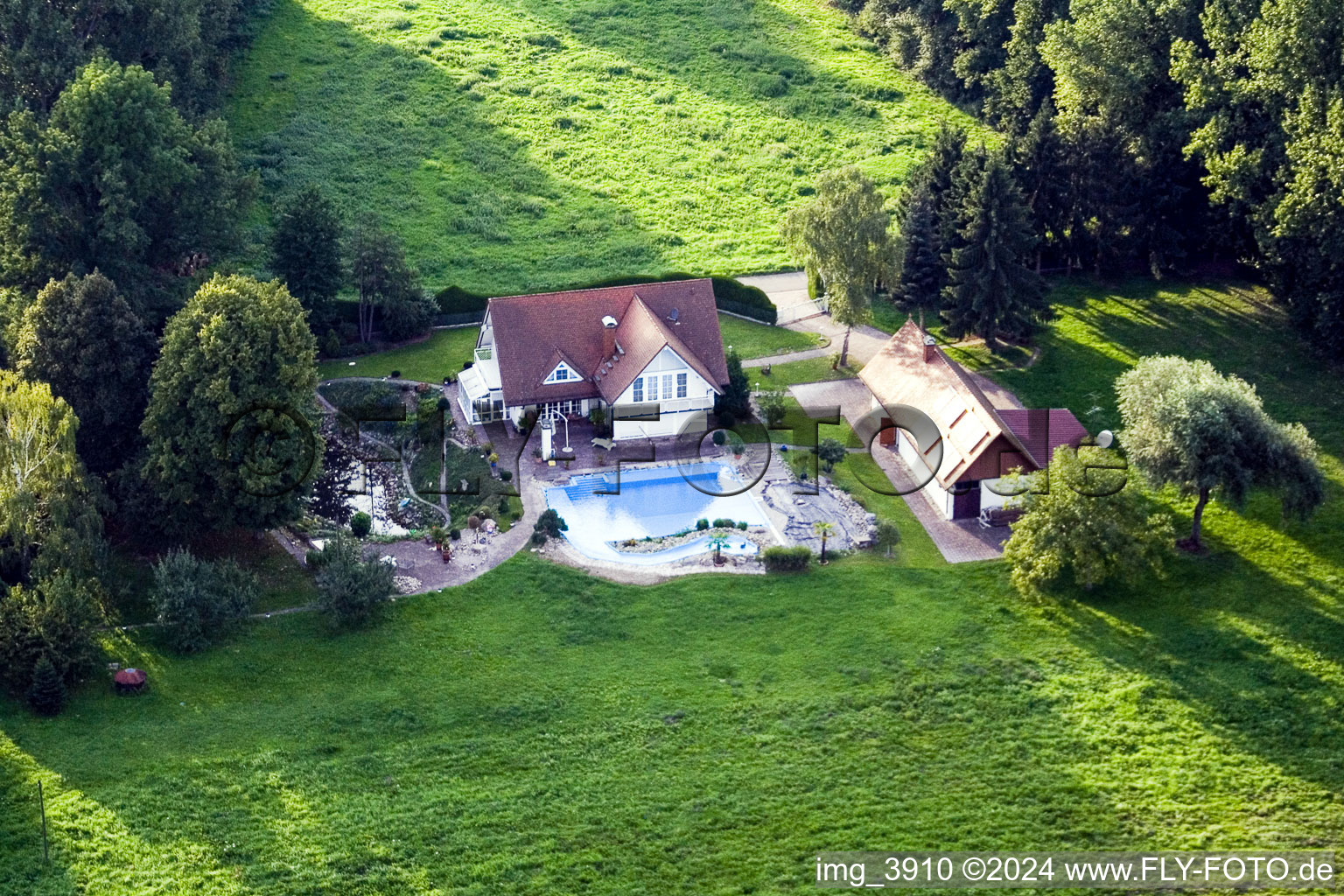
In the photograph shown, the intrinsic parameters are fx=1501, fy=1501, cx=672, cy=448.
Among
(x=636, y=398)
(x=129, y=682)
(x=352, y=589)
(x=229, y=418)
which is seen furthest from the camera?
(x=636, y=398)

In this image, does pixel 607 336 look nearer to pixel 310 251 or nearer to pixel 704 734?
pixel 310 251

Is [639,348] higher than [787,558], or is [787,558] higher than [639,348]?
[639,348]

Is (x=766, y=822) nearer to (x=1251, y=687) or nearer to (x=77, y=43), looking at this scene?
(x=1251, y=687)

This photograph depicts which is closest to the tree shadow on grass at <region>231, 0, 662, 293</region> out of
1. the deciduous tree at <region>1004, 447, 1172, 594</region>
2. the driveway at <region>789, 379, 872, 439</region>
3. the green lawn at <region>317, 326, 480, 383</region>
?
the green lawn at <region>317, 326, 480, 383</region>

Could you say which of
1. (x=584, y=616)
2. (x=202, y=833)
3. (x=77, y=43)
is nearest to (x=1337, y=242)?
(x=584, y=616)

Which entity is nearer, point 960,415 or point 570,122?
point 960,415

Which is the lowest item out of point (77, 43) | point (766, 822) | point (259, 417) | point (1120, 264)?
point (766, 822)

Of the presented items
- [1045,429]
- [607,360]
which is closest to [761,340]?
[607,360]
